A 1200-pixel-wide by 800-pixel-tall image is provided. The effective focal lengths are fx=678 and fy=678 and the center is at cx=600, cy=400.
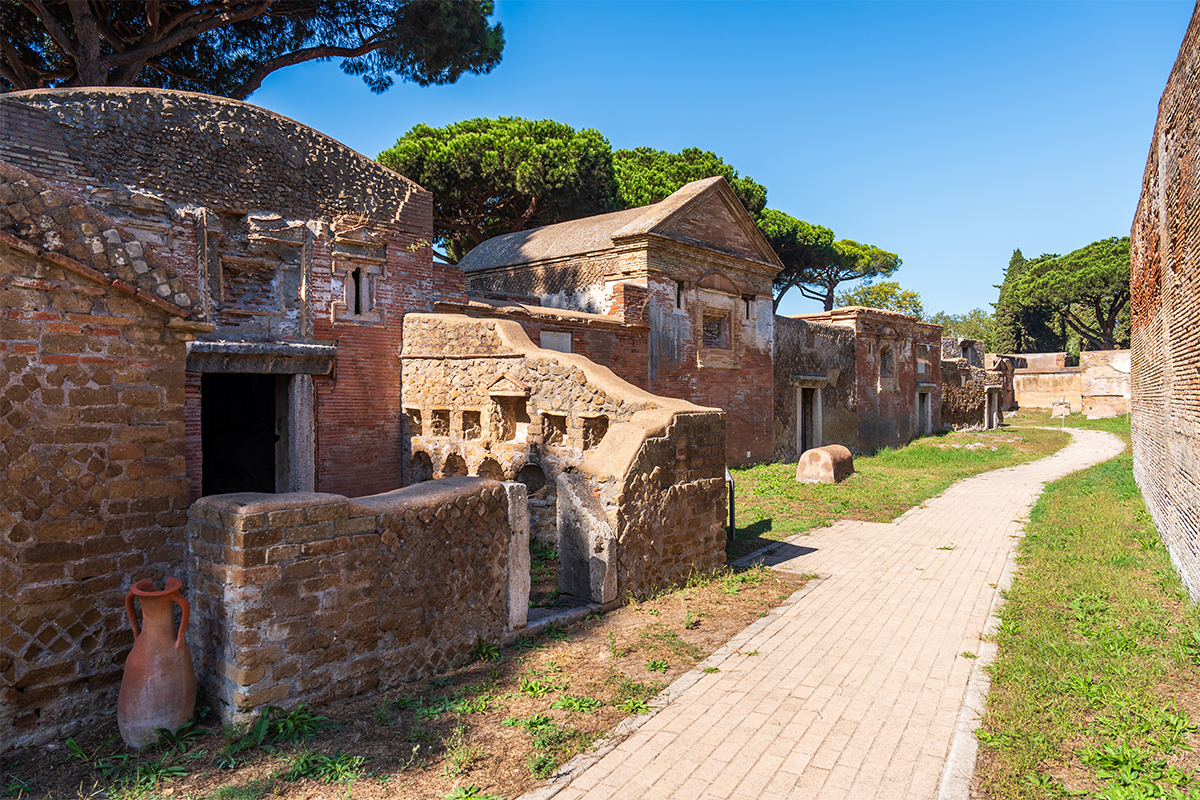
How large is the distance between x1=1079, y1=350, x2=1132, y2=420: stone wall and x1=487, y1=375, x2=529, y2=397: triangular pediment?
1487 inches

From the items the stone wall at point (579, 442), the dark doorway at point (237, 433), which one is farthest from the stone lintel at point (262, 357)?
the dark doorway at point (237, 433)

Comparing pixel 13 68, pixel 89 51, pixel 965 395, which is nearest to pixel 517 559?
pixel 89 51

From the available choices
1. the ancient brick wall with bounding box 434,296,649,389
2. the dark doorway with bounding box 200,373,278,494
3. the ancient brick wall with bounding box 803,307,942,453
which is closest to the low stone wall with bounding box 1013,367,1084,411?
the ancient brick wall with bounding box 803,307,942,453

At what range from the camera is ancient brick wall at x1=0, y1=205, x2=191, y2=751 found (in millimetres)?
4250

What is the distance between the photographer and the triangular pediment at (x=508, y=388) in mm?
8859

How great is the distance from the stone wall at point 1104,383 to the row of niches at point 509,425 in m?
37.6

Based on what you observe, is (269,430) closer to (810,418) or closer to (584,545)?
(584,545)

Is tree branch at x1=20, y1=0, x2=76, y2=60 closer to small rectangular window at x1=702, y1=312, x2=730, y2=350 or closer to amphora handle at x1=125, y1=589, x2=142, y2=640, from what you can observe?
small rectangular window at x1=702, y1=312, x2=730, y2=350

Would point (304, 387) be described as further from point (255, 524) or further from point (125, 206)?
point (255, 524)

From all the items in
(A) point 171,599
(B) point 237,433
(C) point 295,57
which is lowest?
(A) point 171,599

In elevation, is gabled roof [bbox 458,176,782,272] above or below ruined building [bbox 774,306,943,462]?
above

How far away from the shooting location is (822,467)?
15750 millimetres

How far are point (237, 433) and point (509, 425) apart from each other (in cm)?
664

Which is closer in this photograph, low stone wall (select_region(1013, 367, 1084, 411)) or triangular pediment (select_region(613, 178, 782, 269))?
triangular pediment (select_region(613, 178, 782, 269))
